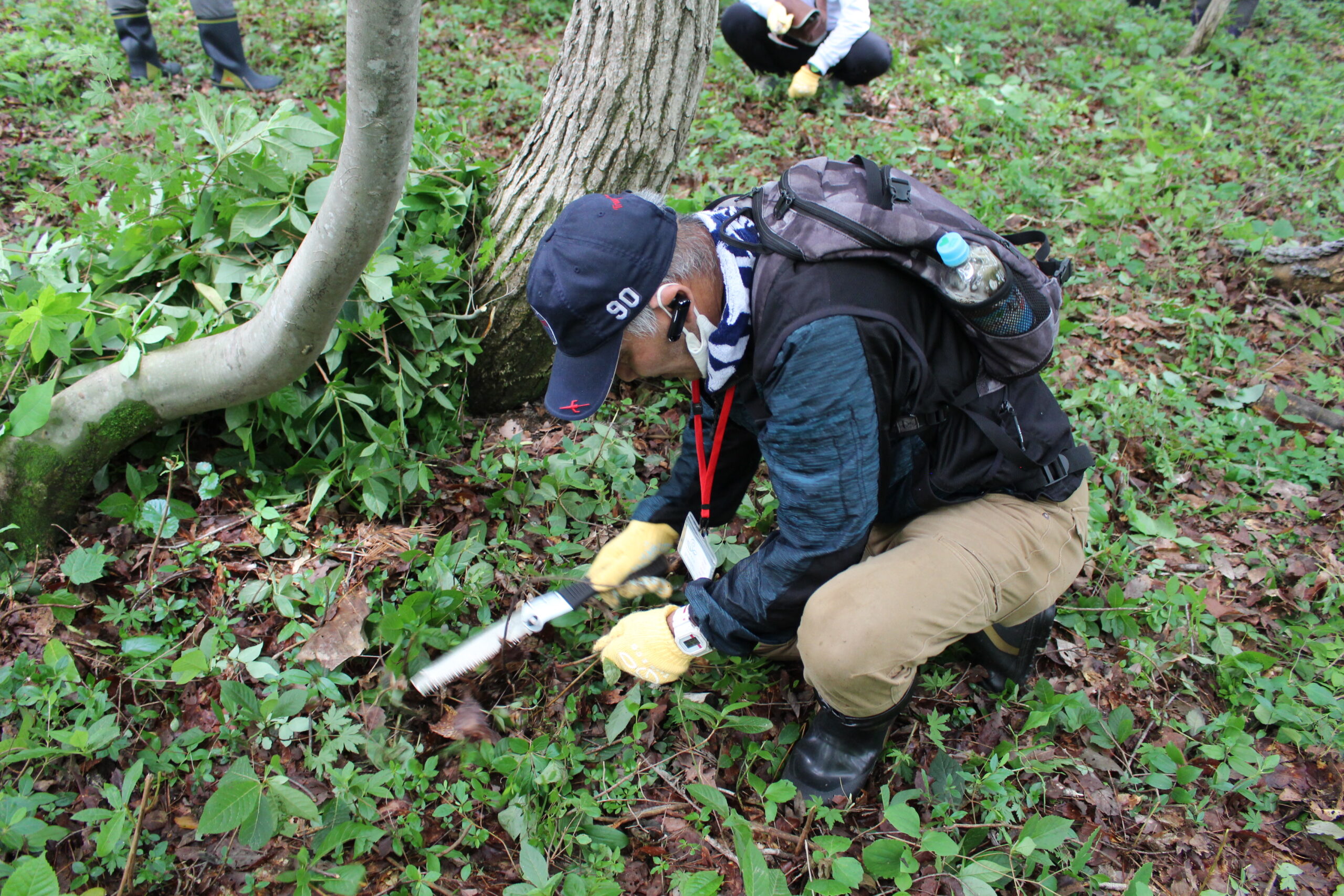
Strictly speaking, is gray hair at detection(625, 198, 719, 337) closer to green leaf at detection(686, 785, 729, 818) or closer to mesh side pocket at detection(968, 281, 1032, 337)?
mesh side pocket at detection(968, 281, 1032, 337)

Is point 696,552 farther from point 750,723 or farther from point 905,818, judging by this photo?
point 905,818

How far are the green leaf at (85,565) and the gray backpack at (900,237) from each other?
2.20m

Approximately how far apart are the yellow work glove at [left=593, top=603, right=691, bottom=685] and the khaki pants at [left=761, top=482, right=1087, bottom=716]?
39 cm

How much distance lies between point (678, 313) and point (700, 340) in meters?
0.11

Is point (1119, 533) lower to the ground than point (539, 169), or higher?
lower

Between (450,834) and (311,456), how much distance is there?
4.79ft

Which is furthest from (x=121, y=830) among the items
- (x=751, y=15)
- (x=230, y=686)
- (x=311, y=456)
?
(x=751, y=15)

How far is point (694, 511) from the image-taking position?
105 inches

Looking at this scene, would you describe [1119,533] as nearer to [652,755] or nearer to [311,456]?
[652,755]

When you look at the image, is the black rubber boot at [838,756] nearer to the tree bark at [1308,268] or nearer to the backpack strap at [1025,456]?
the backpack strap at [1025,456]

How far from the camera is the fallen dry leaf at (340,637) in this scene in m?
2.27

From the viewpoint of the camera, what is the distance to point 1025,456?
204 centimetres

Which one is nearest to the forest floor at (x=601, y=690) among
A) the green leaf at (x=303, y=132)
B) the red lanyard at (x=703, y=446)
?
the red lanyard at (x=703, y=446)

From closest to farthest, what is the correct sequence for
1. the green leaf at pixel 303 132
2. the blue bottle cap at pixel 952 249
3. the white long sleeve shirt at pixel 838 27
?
the blue bottle cap at pixel 952 249 < the green leaf at pixel 303 132 < the white long sleeve shirt at pixel 838 27
